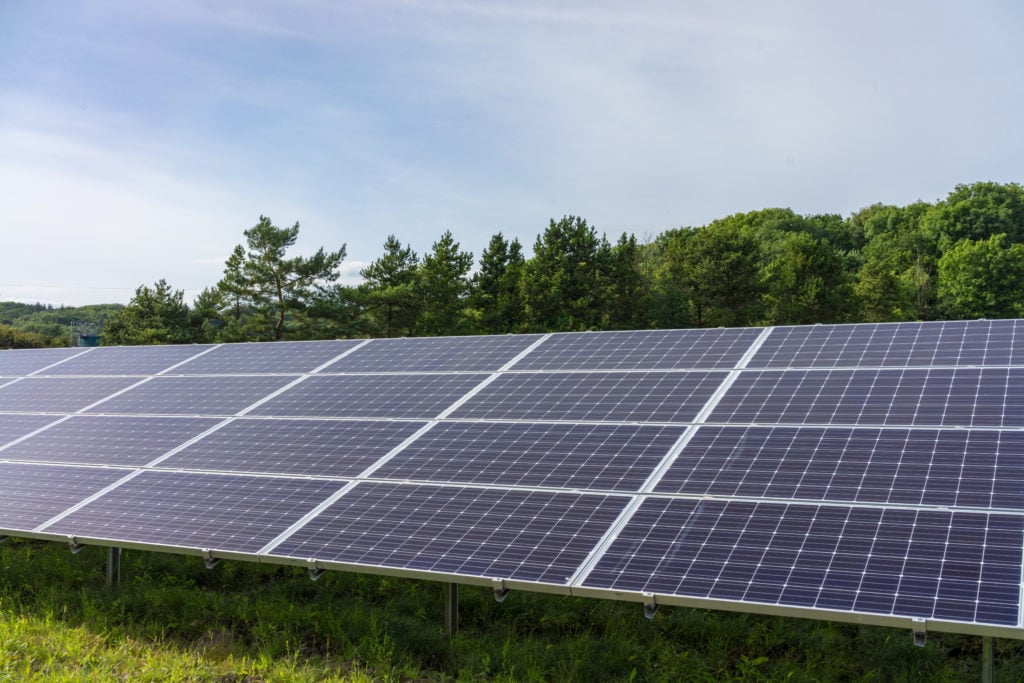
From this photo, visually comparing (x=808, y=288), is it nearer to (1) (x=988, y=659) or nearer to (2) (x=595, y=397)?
(2) (x=595, y=397)

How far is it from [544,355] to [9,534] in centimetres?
906

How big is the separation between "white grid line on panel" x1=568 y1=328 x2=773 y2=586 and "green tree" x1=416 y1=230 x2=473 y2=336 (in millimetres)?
53192

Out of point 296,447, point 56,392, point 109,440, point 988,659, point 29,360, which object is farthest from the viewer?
point 29,360

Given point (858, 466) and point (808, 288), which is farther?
point (808, 288)

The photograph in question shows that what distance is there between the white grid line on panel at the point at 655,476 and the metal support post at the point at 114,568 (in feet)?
26.1

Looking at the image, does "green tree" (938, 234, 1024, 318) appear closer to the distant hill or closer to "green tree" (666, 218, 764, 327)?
"green tree" (666, 218, 764, 327)

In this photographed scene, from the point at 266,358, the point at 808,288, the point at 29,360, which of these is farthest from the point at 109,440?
the point at 808,288

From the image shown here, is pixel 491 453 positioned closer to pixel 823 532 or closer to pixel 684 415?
pixel 684 415

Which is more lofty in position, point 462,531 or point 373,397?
point 373,397

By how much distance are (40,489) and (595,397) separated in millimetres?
8660

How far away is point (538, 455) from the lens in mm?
11922

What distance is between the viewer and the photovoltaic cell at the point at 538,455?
11.1 metres

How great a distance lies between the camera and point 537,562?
9.24 meters

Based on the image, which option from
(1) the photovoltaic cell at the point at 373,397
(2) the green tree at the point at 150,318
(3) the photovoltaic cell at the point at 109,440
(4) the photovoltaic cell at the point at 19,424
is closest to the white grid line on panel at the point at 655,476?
(1) the photovoltaic cell at the point at 373,397
